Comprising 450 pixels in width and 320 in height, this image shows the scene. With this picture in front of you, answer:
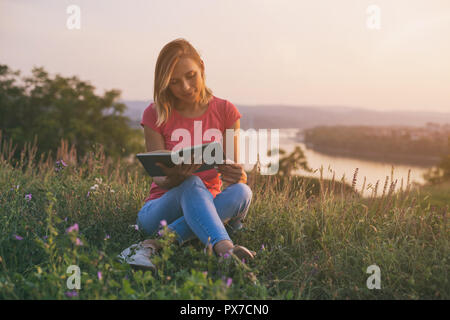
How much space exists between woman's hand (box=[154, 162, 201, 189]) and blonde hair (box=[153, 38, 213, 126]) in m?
0.56

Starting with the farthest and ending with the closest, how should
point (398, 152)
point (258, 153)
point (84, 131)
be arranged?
1. point (398, 152)
2. point (84, 131)
3. point (258, 153)

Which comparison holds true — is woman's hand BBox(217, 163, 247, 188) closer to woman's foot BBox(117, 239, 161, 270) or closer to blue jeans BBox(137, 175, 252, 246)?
blue jeans BBox(137, 175, 252, 246)

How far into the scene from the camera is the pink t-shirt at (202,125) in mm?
3148

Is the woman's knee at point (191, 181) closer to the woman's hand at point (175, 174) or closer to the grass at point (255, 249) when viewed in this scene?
the woman's hand at point (175, 174)

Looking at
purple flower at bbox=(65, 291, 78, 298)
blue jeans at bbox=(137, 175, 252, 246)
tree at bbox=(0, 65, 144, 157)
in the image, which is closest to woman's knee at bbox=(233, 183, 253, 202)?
blue jeans at bbox=(137, 175, 252, 246)

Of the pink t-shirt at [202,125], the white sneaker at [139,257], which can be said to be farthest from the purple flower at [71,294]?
the pink t-shirt at [202,125]

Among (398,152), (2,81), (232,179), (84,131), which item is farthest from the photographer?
(398,152)

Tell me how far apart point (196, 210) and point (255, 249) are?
0.63 metres

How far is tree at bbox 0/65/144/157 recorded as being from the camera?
2763cm

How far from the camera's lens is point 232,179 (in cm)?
291

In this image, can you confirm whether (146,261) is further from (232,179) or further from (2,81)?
(2,81)

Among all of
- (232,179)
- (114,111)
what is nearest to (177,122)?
(232,179)

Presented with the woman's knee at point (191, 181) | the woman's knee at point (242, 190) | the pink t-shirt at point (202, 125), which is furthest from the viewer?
the pink t-shirt at point (202, 125)
